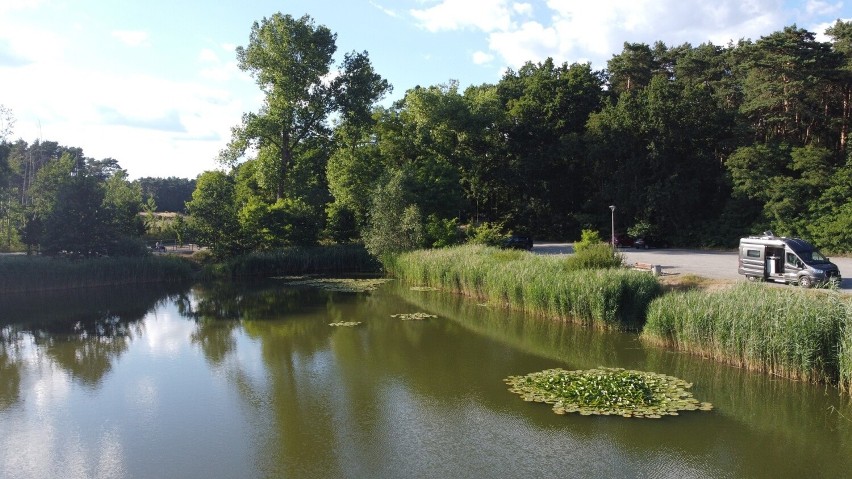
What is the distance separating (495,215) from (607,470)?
44178 mm

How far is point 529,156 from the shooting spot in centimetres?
4862

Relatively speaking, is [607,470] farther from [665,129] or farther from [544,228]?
[544,228]

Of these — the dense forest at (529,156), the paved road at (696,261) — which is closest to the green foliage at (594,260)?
the paved road at (696,261)

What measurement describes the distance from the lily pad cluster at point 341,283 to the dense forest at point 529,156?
2636 mm

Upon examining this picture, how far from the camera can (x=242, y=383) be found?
47.8 ft

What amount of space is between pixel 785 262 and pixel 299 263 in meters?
26.6

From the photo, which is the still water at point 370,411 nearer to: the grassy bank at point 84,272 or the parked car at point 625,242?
the grassy bank at point 84,272

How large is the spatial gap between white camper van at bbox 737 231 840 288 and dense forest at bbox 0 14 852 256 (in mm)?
13293

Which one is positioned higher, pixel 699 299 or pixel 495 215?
pixel 495 215

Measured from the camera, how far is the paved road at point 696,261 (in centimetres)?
2353

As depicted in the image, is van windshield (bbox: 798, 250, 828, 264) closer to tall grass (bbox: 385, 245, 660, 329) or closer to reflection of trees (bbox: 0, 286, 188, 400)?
tall grass (bbox: 385, 245, 660, 329)

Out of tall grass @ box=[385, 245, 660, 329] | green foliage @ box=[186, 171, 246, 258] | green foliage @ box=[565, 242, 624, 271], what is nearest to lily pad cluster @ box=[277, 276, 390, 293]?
tall grass @ box=[385, 245, 660, 329]

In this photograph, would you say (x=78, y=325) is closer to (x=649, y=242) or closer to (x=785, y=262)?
(x=785, y=262)

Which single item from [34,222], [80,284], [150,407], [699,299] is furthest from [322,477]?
[34,222]
